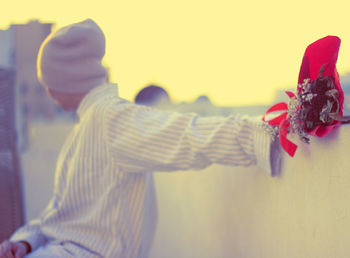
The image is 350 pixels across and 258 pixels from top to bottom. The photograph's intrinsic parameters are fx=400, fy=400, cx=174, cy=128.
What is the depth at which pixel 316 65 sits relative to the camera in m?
0.72

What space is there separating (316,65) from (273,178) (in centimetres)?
36

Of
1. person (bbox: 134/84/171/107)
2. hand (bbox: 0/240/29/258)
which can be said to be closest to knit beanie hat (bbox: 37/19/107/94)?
hand (bbox: 0/240/29/258)

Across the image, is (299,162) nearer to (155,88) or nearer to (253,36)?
(253,36)

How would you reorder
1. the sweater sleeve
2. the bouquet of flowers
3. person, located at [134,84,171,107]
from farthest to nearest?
person, located at [134,84,171,107]
the sweater sleeve
the bouquet of flowers

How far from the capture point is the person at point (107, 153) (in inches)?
38.6

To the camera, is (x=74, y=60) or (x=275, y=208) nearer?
(x=275, y=208)

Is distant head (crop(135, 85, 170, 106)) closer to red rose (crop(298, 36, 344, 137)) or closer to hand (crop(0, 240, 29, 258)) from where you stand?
hand (crop(0, 240, 29, 258))

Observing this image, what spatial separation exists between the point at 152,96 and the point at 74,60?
6.22 ft

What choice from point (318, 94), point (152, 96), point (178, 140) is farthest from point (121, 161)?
point (152, 96)

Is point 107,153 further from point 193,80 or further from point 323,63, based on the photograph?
point 193,80

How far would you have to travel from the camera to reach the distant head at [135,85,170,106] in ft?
10.4

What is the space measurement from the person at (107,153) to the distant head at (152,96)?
174cm

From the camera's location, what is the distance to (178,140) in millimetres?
1036

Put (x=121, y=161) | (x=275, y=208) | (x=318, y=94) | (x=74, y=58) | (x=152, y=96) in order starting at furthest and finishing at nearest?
(x=152, y=96), (x=74, y=58), (x=121, y=161), (x=275, y=208), (x=318, y=94)
